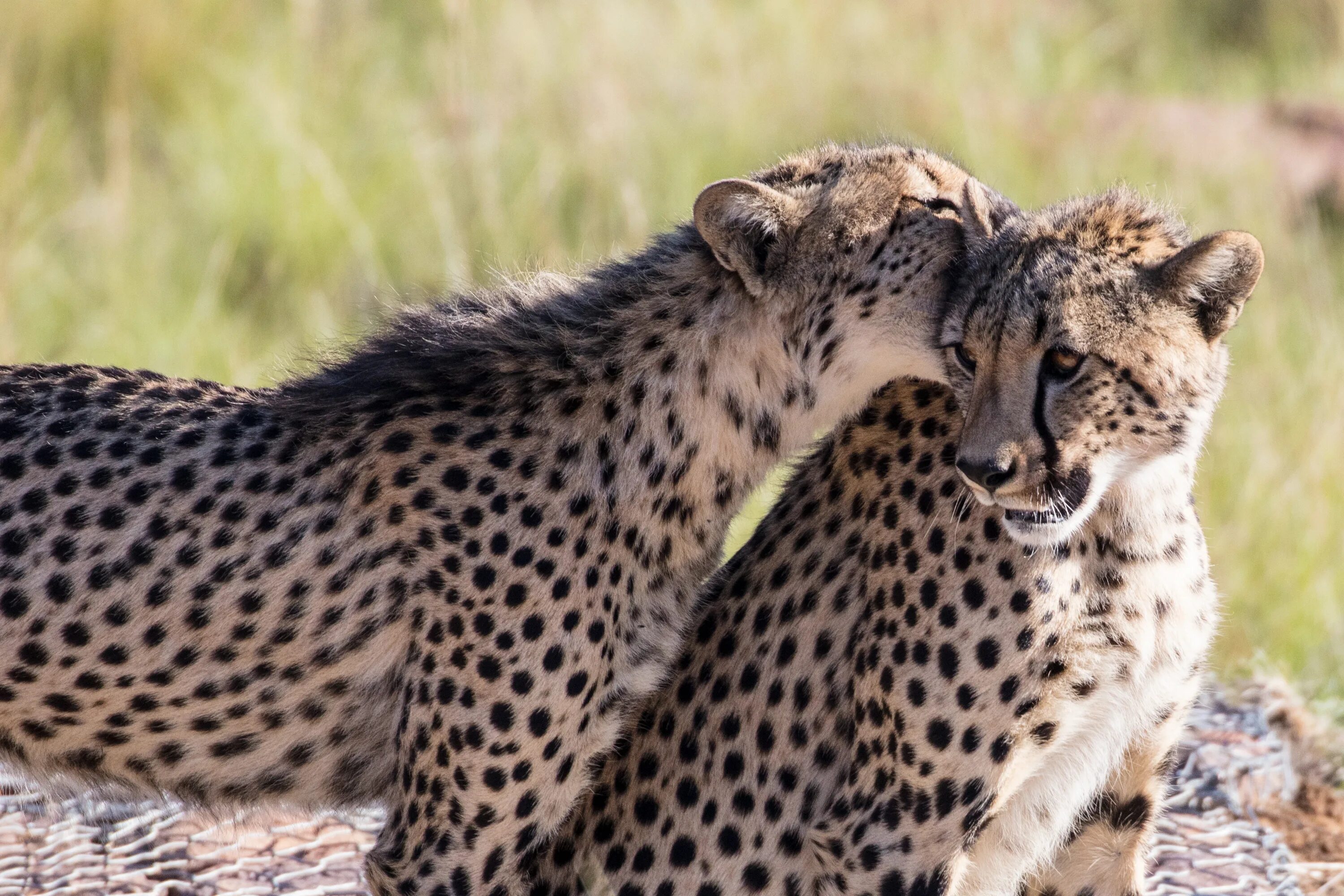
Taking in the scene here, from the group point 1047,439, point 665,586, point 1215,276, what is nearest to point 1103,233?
point 1215,276

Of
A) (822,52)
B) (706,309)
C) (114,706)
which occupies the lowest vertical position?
(114,706)

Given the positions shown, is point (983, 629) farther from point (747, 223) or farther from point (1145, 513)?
point (747, 223)

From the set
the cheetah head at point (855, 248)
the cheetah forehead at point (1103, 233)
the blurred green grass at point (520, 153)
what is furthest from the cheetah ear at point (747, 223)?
the blurred green grass at point (520, 153)

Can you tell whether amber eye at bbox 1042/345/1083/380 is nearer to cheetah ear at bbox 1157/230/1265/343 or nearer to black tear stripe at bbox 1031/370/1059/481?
black tear stripe at bbox 1031/370/1059/481

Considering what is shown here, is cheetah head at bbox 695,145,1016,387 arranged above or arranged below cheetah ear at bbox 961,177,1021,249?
below

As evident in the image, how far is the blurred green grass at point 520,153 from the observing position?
550 centimetres

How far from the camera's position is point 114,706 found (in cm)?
305

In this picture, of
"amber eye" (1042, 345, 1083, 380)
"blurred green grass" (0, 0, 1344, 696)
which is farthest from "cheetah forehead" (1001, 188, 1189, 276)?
"blurred green grass" (0, 0, 1344, 696)

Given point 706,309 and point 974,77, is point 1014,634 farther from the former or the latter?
point 974,77

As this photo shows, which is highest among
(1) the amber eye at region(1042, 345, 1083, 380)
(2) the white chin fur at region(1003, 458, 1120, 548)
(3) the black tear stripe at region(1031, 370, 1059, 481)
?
(1) the amber eye at region(1042, 345, 1083, 380)

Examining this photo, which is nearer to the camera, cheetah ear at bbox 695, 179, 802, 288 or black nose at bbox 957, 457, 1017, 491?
black nose at bbox 957, 457, 1017, 491

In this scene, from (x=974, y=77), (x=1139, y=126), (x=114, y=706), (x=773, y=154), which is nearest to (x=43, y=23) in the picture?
(x=773, y=154)

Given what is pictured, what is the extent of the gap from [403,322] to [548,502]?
0.56 m

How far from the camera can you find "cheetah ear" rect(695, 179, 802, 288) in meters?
3.03
